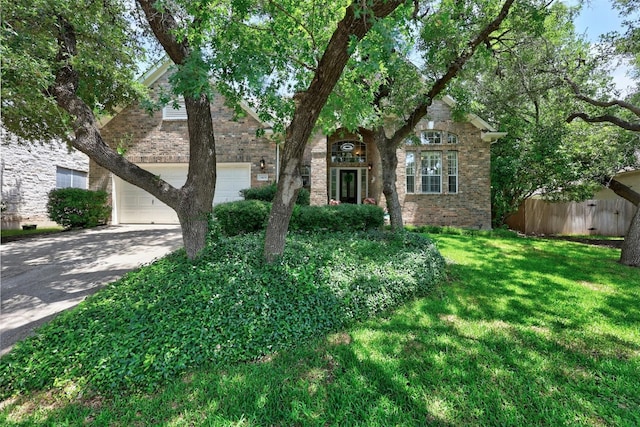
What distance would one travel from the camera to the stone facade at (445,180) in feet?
39.4

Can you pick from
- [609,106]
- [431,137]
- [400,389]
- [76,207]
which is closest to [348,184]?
[431,137]

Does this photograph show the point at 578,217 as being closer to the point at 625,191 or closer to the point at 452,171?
the point at 625,191

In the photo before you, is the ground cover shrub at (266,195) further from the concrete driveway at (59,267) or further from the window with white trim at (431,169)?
the window with white trim at (431,169)

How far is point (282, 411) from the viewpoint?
210cm

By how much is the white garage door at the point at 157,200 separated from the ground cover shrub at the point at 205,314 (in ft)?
23.9

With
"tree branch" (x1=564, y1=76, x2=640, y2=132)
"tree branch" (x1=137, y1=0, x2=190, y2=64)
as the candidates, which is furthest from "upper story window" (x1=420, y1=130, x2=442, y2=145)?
"tree branch" (x1=137, y1=0, x2=190, y2=64)

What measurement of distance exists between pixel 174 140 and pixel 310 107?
32.9 feet

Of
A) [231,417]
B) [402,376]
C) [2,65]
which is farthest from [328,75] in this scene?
[2,65]

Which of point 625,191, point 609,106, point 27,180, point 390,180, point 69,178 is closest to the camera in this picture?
point 390,180

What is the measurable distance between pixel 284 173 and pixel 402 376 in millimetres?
2859

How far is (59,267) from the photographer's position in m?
5.80

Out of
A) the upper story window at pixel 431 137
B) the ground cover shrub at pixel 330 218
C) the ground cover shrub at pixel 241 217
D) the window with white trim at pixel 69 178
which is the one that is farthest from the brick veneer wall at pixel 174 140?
the upper story window at pixel 431 137

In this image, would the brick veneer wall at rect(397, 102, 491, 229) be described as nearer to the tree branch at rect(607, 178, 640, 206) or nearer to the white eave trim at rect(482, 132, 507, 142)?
the white eave trim at rect(482, 132, 507, 142)

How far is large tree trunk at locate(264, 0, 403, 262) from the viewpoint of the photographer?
3127 mm
